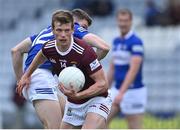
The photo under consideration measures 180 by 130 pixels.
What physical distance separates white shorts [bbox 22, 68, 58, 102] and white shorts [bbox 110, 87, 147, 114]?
237cm

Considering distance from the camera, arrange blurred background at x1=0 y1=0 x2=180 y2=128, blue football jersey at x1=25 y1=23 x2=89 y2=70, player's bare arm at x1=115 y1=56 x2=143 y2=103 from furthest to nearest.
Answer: blurred background at x1=0 y1=0 x2=180 y2=128 < player's bare arm at x1=115 y1=56 x2=143 y2=103 < blue football jersey at x1=25 y1=23 x2=89 y2=70

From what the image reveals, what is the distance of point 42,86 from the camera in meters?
8.49

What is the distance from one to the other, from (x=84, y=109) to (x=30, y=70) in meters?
0.78

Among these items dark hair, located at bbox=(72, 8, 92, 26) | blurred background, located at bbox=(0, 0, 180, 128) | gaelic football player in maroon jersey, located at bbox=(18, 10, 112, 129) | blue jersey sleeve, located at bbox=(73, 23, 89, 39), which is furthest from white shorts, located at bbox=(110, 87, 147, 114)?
blurred background, located at bbox=(0, 0, 180, 128)

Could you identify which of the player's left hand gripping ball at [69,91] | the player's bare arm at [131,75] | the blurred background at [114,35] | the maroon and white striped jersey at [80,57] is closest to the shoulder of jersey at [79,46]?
the maroon and white striped jersey at [80,57]

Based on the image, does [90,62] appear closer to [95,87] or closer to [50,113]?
[95,87]

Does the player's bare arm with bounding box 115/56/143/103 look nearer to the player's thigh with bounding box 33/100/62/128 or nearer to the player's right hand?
the player's thigh with bounding box 33/100/62/128

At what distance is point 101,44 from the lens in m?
8.06

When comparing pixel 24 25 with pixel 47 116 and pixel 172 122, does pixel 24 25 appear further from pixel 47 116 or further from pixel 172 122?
pixel 47 116

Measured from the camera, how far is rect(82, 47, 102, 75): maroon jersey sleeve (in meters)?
7.42

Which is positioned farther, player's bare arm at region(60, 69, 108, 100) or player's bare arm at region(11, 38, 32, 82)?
player's bare arm at region(11, 38, 32, 82)

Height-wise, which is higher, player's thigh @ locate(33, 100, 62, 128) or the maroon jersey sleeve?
the maroon jersey sleeve

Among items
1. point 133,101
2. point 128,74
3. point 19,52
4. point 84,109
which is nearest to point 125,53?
point 128,74

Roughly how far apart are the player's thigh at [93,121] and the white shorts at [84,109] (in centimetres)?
4
